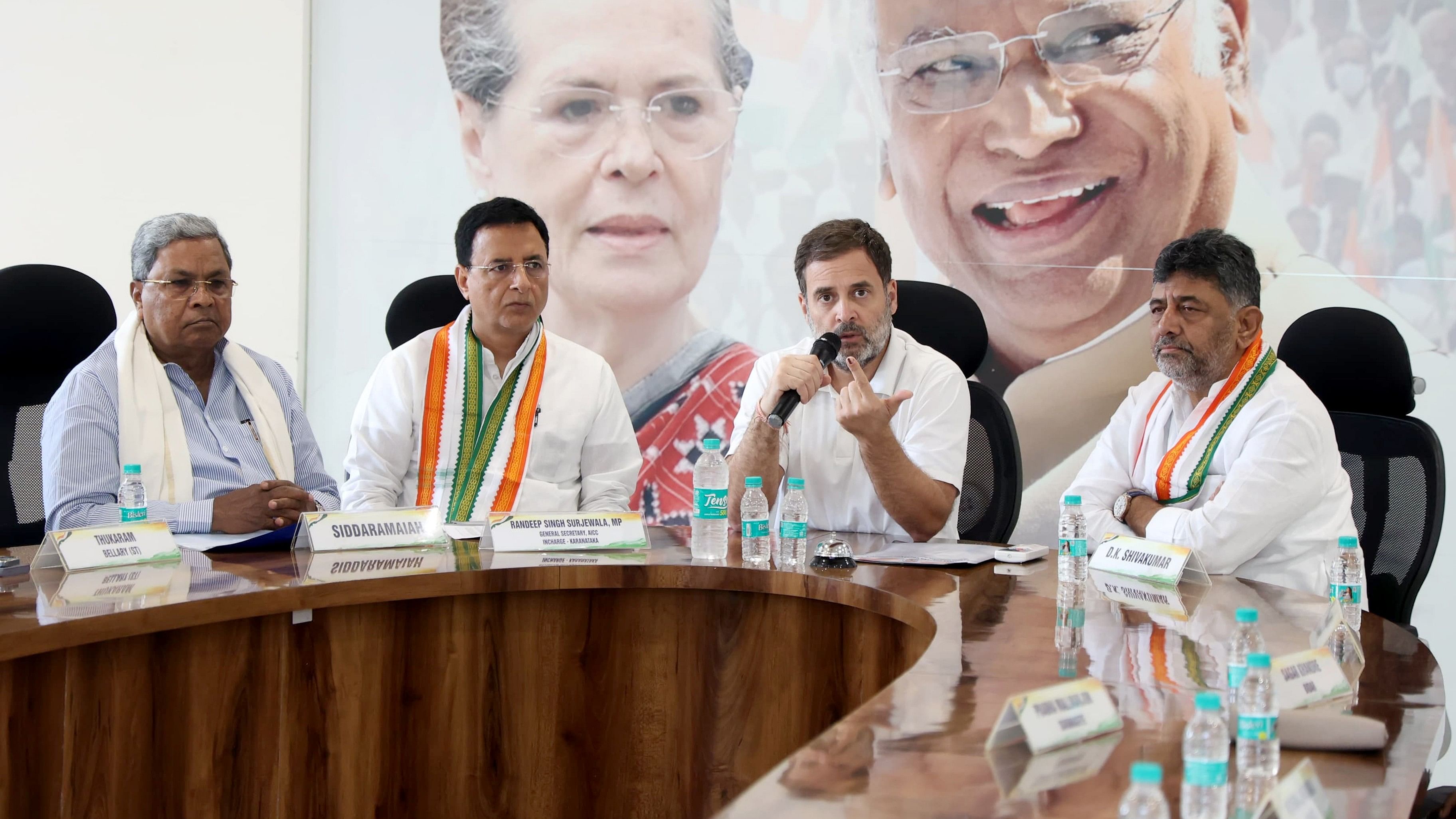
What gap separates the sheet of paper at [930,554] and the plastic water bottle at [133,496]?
1368mm

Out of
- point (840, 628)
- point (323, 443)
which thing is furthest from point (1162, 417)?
point (323, 443)

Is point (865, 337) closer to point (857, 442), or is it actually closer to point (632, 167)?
point (857, 442)

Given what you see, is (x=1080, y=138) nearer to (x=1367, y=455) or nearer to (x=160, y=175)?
(x=1367, y=455)

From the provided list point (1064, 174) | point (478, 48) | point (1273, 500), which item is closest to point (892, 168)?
point (1064, 174)

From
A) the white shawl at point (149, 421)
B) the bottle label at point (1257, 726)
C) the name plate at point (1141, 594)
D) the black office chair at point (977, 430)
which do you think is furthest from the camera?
the black office chair at point (977, 430)

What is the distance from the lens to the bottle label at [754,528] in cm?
225

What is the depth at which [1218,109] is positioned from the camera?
12.7 ft

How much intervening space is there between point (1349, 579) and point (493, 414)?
1855 mm

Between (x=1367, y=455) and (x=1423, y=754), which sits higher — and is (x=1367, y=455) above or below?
above

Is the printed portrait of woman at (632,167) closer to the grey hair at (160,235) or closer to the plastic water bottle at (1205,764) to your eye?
the grey hair at (160,235)

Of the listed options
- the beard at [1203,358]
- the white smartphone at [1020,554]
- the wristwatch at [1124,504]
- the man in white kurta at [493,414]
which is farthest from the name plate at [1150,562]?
the man in white kurta at [493,414]

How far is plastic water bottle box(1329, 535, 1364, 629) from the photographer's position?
69.4 inches

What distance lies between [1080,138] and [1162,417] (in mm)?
1613

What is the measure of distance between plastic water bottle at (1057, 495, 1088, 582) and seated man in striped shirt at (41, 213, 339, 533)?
151 cm
